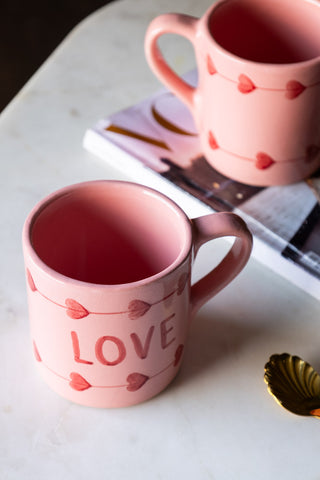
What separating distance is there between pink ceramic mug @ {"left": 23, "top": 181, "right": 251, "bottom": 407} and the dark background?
1263mm

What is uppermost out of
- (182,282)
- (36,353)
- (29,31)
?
(182,282)

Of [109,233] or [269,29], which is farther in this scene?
[269,29]

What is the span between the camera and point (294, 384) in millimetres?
517

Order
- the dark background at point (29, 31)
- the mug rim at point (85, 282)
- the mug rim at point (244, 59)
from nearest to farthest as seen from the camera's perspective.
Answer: the mug rim at point (85, 282), the mug rim at point (244, 59), the dark background at point (29, 31)

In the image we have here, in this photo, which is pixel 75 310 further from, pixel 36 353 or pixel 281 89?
pixel 281 89

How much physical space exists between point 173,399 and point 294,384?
0.09 metres

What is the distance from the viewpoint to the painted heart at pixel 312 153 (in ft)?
2.19

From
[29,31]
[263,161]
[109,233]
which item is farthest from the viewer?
[29,31]

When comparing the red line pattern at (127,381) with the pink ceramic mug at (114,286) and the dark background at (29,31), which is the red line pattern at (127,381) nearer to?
the pink ceramic mug at (114,286)

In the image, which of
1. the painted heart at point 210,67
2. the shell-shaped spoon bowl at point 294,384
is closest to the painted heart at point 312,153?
the painted heart at point 210,67

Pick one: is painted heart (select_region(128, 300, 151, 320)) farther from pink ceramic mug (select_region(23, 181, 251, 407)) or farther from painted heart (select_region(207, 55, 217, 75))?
painted heart (select_region(207, 55, 217, 75))

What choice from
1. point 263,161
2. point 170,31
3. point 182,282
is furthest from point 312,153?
point 182,282

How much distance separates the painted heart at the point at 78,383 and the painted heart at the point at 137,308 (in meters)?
0.07

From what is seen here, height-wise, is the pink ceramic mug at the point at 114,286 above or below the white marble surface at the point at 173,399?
above
